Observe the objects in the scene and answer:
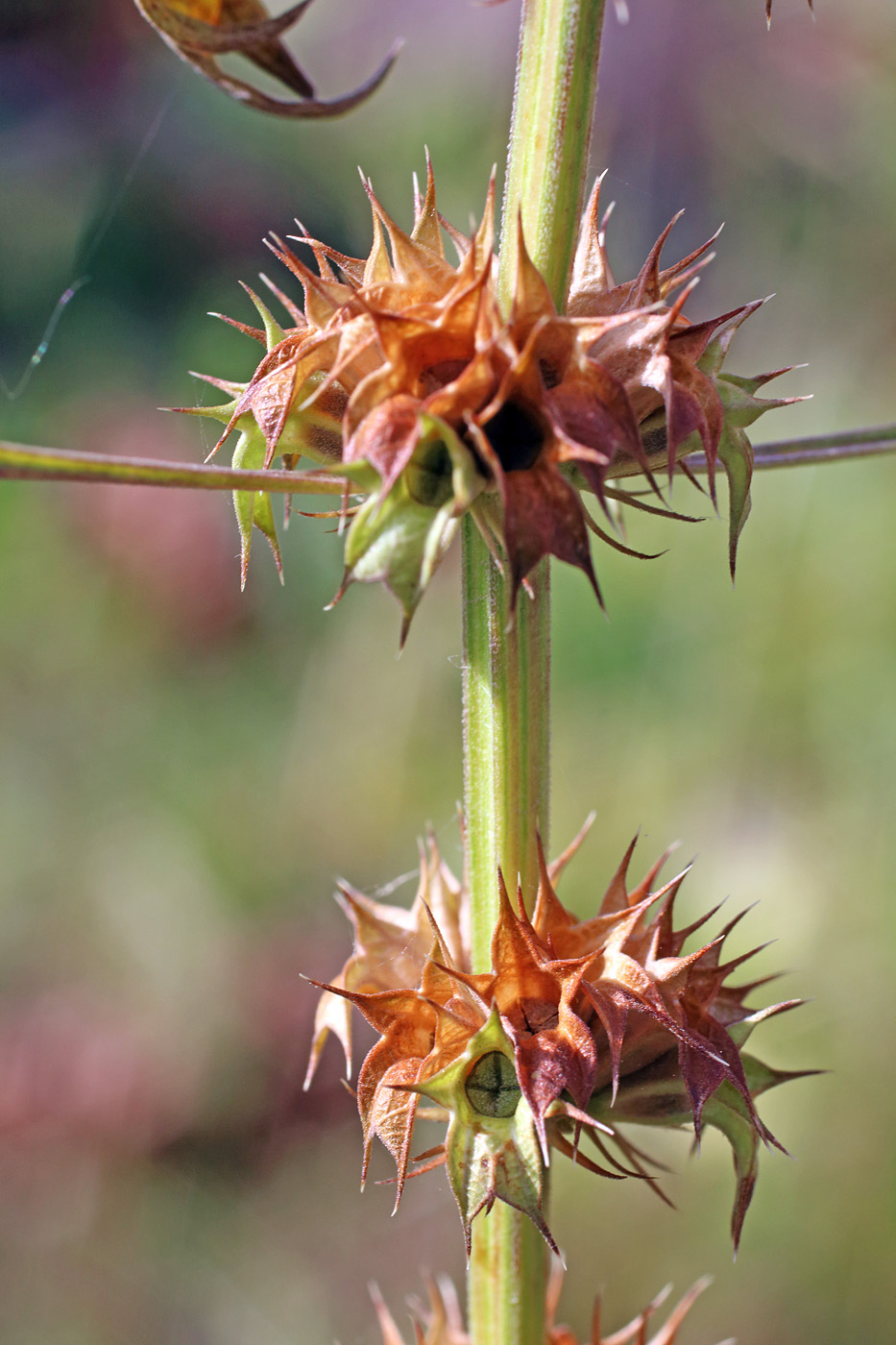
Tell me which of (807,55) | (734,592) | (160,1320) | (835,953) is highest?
(807,55)

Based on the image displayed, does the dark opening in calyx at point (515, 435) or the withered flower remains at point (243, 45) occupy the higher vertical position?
the withered flower remains at point (243, 45)

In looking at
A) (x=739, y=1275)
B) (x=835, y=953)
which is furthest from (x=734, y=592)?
Answer: (x=739, y=1275)

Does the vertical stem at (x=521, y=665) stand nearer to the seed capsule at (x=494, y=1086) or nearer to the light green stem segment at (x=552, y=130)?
the light green stem segment at (x=552, y=130)

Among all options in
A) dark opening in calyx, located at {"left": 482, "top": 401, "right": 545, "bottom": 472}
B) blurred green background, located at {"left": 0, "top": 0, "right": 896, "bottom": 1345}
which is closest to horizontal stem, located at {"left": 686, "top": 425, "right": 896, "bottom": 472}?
dark opening in calyx, located at {"left": 482, "top": 401, "right": 545, "bottom": 472}

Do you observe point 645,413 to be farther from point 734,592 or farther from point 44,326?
point 44,326

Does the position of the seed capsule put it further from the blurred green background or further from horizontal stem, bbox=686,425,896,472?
the blurred green background

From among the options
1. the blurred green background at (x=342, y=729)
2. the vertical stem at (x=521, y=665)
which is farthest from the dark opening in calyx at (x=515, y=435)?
the blurred green background at (x=342, y=729)
